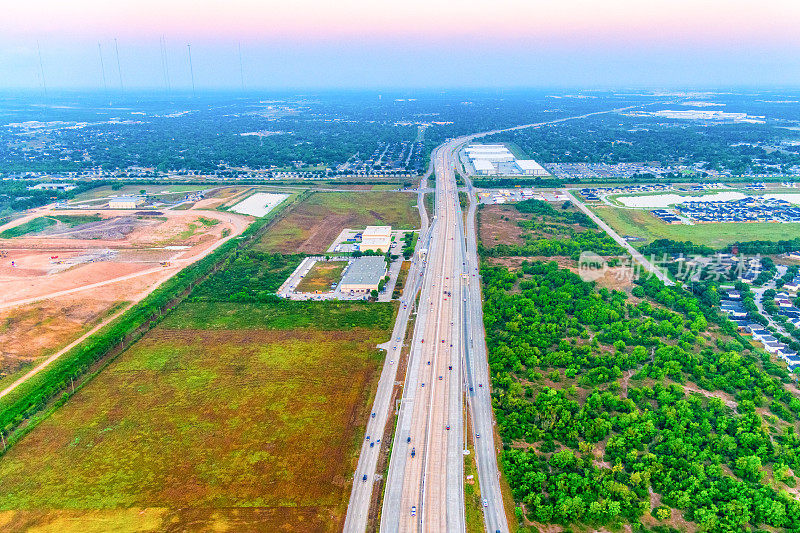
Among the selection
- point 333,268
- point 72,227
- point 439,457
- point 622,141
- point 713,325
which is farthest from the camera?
point 622,141

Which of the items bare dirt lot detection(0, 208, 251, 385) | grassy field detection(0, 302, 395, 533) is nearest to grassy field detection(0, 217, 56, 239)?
bare dirt lot detection(0, 208, 251, 385)

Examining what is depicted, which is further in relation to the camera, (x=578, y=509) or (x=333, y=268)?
(x=333, y=268)

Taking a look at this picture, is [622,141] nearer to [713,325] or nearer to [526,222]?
[526,222]

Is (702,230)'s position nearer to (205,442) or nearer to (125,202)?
(205,442)

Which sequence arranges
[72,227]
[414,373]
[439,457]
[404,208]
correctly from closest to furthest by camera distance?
[439,457], [414,373], [72,227], [404,208]

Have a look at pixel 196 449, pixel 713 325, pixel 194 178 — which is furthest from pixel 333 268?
pixel 194 178

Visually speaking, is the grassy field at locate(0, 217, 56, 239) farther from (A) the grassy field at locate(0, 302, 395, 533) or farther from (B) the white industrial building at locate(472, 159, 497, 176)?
(B) the white industrial building at locate(472, 159, 497, 176)

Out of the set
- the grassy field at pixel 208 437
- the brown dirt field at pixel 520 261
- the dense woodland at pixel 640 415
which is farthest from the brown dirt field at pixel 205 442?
the brown dirt field at pixel 520 261
